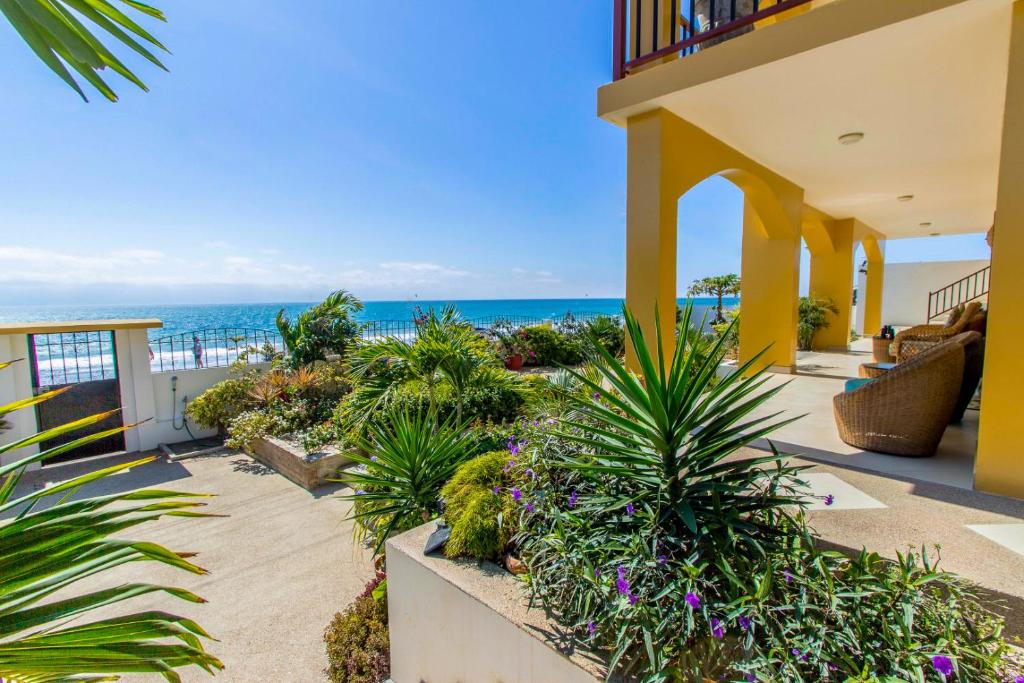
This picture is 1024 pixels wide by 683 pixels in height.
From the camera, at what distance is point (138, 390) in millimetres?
7285

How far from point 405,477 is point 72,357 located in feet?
26.5

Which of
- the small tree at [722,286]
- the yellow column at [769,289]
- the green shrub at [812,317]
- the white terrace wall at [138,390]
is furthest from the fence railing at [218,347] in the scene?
the small tree at [722,286]

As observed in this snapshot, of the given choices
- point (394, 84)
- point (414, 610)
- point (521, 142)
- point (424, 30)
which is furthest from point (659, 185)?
point (521, 142)

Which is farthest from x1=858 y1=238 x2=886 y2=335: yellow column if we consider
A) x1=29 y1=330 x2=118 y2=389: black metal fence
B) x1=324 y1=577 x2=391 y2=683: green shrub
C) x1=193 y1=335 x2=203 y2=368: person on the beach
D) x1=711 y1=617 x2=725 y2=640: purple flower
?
x1=29 y1=330 x2=118 y2=389: black metal fence

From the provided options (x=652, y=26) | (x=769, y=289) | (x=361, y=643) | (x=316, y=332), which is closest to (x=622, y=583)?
(x=361, y=643)

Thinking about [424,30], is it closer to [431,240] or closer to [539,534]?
[539,534]

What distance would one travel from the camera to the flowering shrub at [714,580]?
129 cm

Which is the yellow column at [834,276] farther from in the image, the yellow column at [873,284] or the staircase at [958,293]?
the staircase at [958,293]

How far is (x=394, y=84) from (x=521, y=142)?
891cm

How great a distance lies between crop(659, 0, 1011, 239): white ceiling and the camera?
293 cm

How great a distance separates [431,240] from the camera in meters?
37.0

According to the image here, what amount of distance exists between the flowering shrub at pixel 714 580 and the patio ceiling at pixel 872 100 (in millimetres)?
2822

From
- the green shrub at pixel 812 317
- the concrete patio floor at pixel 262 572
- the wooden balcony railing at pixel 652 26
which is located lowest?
the concrete patio floor at pixel 262 572

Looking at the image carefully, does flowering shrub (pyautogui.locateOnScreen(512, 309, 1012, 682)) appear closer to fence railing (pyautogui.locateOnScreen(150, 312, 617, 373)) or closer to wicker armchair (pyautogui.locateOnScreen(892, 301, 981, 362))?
wicker armchair (pyautogui.locateOnScreen(892, 301, 981, 362))
